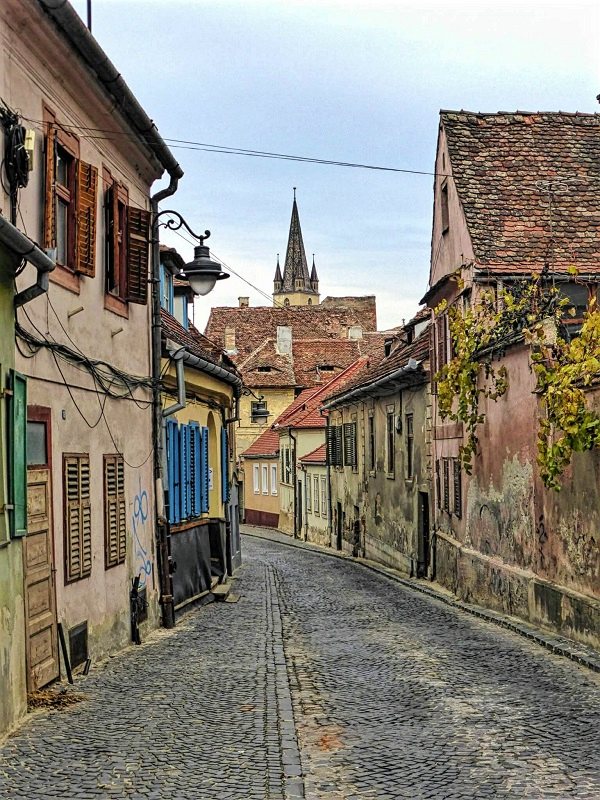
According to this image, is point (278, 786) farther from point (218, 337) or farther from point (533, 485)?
point (218, 337)

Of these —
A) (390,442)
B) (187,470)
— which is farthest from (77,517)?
(390,442)

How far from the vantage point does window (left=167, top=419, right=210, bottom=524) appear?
1709 centimetres

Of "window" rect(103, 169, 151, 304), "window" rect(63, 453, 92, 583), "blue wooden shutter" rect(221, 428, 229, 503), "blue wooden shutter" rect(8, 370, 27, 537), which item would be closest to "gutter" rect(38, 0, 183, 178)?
"window" rect(103, 169, 151, 304)

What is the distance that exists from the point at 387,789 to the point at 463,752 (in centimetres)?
116

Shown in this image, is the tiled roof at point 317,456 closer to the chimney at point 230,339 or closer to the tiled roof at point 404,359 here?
the tiled roof at point 404,359

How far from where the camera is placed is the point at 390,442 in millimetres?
29906

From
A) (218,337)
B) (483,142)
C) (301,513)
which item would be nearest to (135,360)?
(483,142)

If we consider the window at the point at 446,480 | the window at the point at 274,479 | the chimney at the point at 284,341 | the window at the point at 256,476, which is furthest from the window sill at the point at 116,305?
the chimney at the point at 284,341

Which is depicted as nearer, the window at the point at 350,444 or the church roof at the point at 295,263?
the window at the point at 350,444

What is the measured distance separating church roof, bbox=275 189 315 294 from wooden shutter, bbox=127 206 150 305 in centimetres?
13294

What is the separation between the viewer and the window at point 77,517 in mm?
11234

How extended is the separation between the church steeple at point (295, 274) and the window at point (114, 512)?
133m

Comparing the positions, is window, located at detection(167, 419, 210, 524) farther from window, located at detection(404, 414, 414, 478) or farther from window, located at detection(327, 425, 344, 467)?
window, located at detection(327, 425, 344, 467)

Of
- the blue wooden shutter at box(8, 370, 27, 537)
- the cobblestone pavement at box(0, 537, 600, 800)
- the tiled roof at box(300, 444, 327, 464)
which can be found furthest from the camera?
the tiled roof at box(300, 444, 327, 464)
